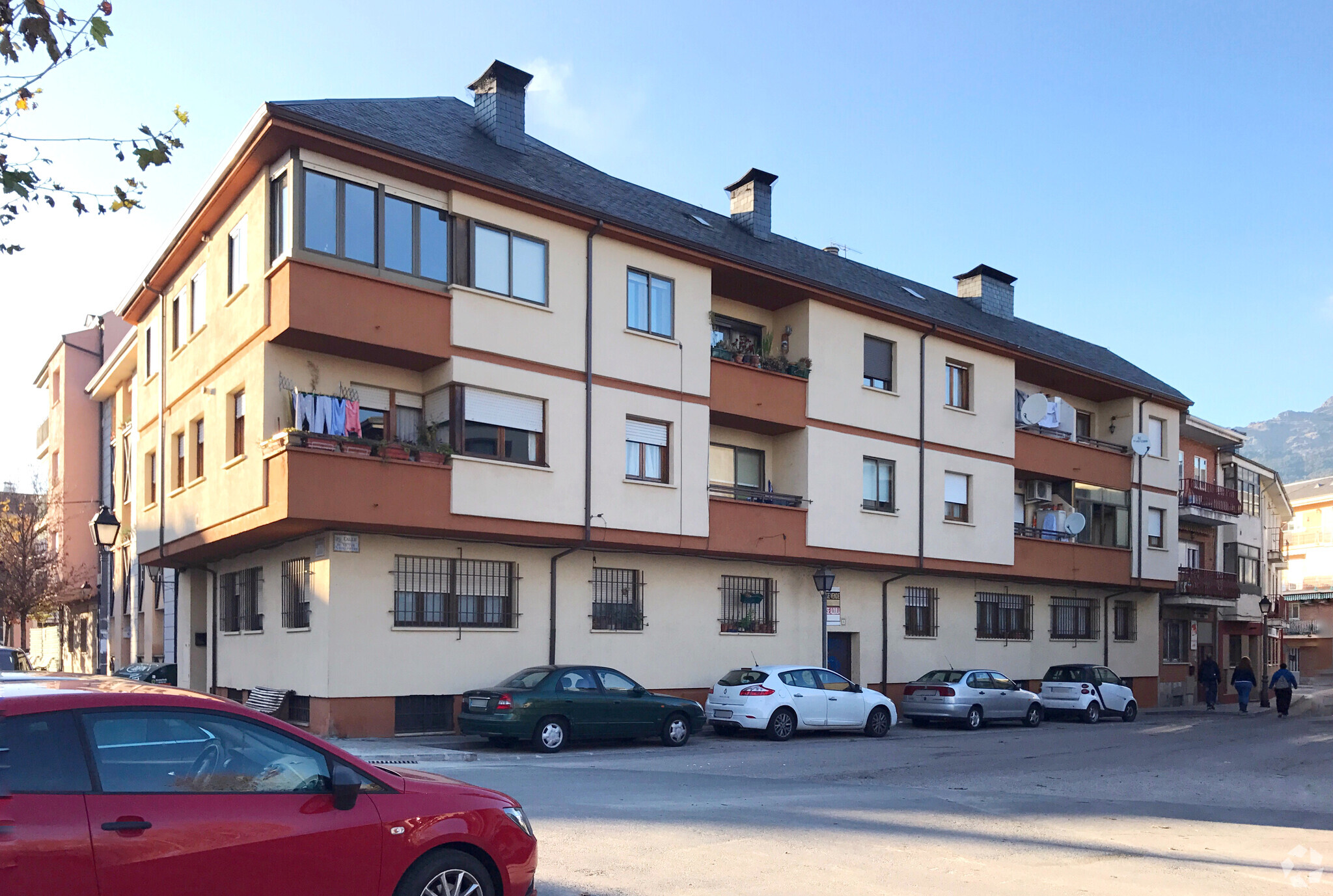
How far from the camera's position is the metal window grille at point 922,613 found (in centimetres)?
2928

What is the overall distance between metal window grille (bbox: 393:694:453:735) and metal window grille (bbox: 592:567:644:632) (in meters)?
3.41

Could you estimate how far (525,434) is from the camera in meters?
21.2

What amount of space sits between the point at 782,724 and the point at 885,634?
308 inches

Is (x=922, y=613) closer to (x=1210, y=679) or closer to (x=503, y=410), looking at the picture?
(x=1210, y=679)

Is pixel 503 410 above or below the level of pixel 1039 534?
above

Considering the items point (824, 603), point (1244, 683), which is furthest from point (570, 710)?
point (1244, 683)

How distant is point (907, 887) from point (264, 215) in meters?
15.6

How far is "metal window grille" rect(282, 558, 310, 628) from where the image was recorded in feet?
66.3

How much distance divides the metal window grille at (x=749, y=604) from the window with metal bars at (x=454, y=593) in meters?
5.43

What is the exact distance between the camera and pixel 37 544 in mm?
41562

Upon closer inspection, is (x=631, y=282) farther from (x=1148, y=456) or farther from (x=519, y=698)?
(x=1148, y=456)

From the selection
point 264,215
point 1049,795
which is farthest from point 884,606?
point 264,215

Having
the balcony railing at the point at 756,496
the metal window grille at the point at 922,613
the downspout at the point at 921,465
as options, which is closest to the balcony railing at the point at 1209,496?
the metal window grille at the point at 922,613

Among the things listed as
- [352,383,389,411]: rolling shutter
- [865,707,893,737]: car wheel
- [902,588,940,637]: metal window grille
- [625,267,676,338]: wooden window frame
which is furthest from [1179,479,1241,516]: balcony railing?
[352,383,389,411]: rolling shutter
